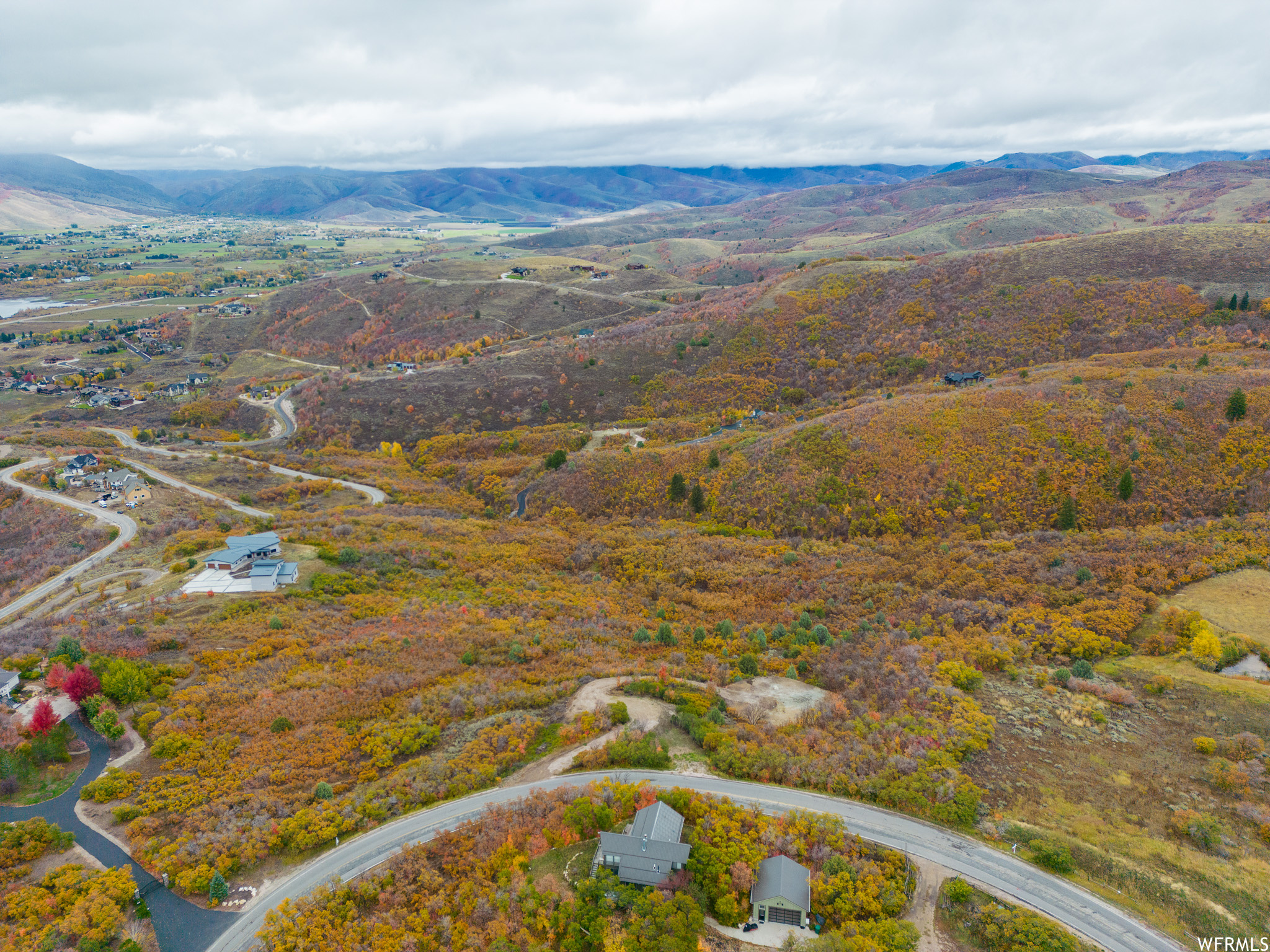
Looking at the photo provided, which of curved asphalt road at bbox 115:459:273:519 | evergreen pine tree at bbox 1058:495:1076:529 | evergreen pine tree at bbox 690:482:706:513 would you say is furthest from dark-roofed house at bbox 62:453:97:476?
evergreen pine tree at bbox 1058:495:1076:529

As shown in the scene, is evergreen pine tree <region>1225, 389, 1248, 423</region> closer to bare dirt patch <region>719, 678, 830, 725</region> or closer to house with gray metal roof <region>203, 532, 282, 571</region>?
bare dirt patch <region>719, 678, 830, 725</region>

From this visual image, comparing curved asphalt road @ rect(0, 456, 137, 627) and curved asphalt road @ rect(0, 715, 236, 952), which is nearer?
curved asphalt road @ rect(0, 715, 236, 952)

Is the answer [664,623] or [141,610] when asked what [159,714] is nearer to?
[141,610]

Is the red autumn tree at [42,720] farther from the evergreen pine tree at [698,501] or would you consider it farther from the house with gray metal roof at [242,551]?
the evergreen pine tree at [698,501]

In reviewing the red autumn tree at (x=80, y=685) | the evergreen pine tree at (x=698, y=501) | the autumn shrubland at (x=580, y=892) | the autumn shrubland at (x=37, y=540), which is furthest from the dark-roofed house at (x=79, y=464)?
the autumn shrubland at (x=580, y=892)

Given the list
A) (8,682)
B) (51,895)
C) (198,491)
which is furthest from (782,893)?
(198,491)
